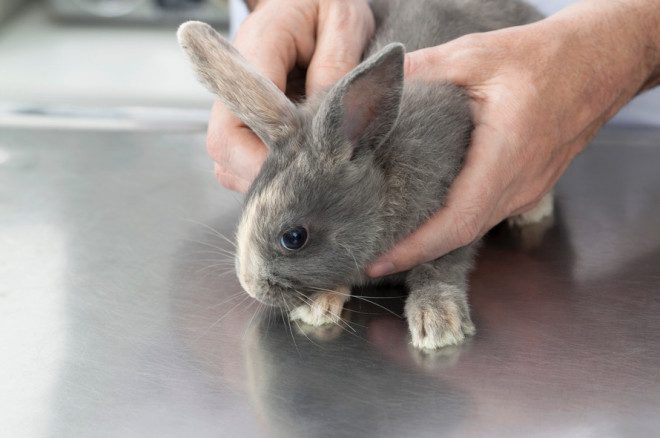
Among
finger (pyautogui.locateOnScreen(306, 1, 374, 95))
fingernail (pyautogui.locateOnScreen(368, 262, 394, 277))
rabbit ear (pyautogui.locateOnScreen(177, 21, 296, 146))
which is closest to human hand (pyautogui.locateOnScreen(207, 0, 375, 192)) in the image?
finger (pyautogui.locateOnScreen(306, 1, 374, 95))

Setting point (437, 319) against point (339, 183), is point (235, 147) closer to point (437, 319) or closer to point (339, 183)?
point (339, 183)

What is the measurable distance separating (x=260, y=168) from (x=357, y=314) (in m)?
0.24

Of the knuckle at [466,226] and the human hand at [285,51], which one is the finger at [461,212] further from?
the human hand at [285,51]

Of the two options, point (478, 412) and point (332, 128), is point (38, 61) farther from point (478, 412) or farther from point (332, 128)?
point (478, 412)

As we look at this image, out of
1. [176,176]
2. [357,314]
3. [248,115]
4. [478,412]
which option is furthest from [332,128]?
[176,176]

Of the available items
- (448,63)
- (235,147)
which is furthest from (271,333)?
(448,63)

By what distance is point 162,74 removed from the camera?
2467mm

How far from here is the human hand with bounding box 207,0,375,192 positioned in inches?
50.1

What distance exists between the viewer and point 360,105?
42.5 inches

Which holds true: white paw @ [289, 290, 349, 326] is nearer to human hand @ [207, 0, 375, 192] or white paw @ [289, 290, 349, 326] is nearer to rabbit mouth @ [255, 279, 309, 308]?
rabbit mouth @ [255, 279, 309, 308]

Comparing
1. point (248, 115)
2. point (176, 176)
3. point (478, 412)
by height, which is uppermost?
point (248, 115)

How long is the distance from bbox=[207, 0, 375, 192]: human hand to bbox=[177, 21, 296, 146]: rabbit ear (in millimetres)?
109

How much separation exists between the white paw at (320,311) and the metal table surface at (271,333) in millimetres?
18

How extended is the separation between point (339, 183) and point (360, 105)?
10cm
